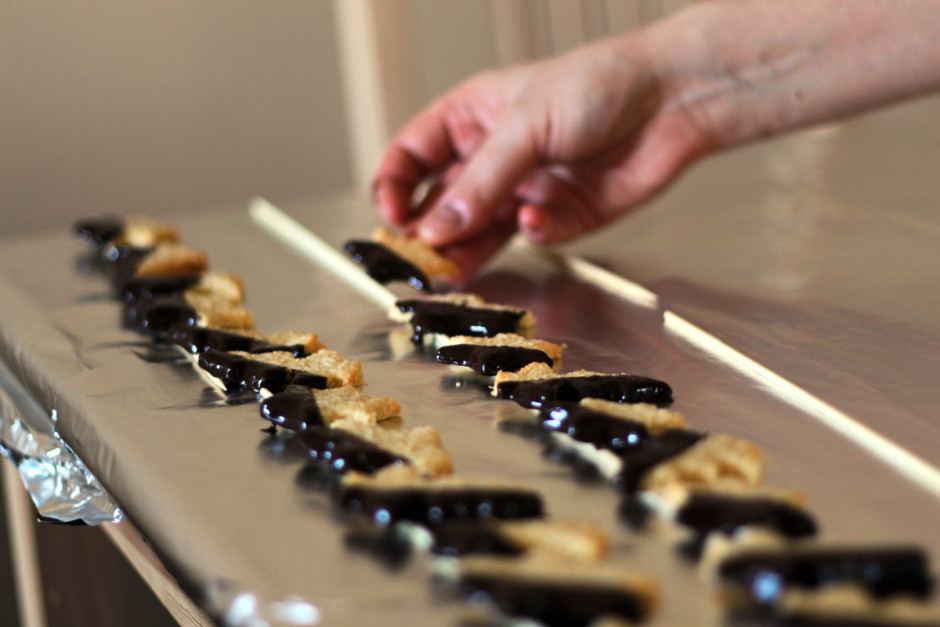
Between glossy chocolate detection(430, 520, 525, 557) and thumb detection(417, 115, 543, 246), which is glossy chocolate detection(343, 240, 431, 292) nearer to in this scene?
thumb detection(417, 115, 543, 246)

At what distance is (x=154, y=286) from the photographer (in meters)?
1.13

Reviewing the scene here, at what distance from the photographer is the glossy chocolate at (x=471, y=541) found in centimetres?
55

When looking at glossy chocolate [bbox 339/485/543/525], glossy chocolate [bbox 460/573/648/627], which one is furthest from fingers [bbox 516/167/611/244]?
glossy chocolate [bbox 460/573/648/627]

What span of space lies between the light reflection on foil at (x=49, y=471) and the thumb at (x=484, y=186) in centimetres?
52

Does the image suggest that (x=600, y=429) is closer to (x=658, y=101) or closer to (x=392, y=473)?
(x=392, y=473)

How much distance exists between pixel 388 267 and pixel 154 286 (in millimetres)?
263

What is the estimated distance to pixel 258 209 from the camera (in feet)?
5.10

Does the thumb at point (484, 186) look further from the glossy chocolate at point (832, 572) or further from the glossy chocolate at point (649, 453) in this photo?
the glossy chocolate at point (832, 572)

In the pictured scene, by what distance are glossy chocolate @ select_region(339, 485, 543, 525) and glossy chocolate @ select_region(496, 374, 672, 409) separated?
0.56ft

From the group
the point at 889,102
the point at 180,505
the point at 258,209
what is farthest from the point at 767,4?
the point at 180,505

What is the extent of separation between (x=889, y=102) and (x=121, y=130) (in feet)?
7.96

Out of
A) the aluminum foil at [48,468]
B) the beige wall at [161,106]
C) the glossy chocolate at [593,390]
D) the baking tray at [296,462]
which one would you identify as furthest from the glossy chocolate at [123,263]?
the beige wall at [161,106]

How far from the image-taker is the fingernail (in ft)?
4.14

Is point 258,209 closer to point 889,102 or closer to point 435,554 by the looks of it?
point 889,102
